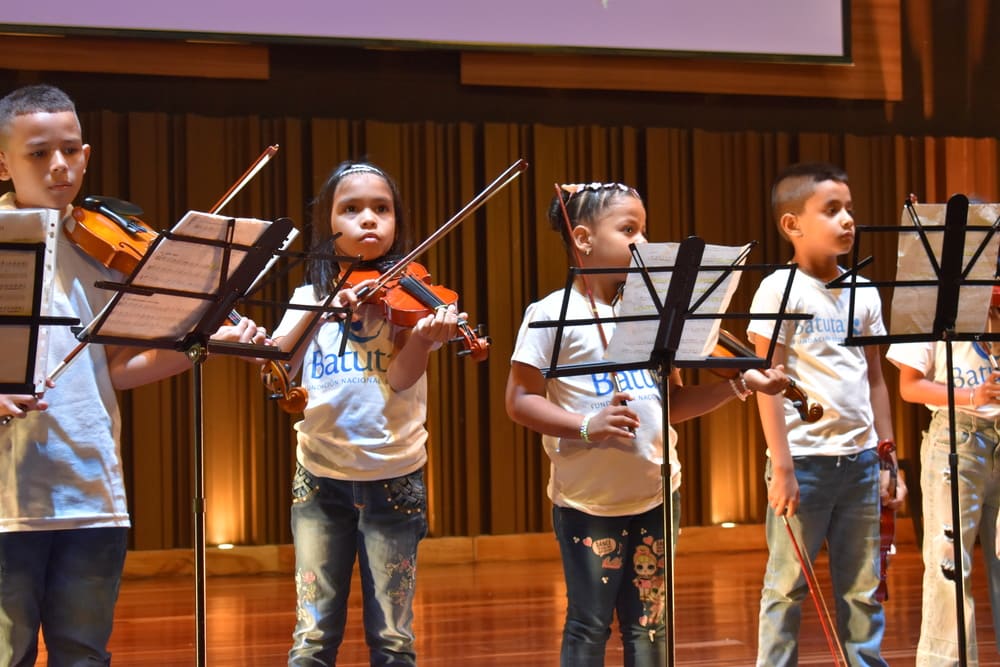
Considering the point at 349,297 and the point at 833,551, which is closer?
the point at 349,297

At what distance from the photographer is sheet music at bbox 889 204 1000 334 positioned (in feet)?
7.99

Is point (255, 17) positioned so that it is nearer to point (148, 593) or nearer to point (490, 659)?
point (148, 593)

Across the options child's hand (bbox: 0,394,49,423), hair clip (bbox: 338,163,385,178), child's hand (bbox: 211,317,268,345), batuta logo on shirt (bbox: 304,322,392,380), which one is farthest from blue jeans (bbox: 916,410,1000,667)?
child's hand (bbox: 0,394,49,423)

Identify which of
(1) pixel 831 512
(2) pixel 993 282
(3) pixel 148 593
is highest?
(2) pixel 993 282

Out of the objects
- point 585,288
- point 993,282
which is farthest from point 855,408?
point 585,288

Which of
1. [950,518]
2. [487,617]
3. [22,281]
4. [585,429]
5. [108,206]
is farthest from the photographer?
[487,617]

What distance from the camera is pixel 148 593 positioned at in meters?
5.13

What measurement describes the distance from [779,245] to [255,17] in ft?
9.92

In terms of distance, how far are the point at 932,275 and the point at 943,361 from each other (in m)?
0.82

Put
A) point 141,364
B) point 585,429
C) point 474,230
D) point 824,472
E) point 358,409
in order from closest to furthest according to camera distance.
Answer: point 141,364 → point 585,429 → point 358,409 → point 824,472 → point 474,230

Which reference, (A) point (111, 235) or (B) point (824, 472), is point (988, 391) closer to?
(B) point (824, 472)

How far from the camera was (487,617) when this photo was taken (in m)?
4.43

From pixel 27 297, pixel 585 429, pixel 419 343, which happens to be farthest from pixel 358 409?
pixel 27 297

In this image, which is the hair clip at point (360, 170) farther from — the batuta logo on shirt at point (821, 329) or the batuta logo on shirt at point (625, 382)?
the batuta logo on shirt at point (821, 329)
